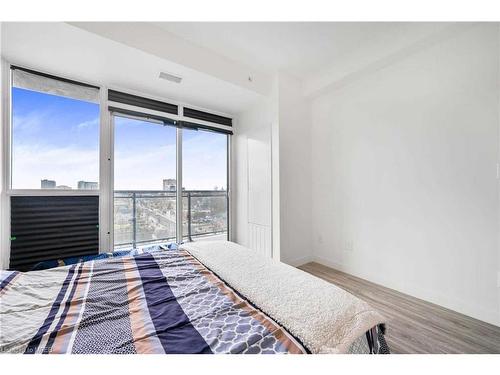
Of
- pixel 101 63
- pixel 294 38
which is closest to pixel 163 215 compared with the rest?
pixel 101 63

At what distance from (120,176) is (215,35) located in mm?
2046

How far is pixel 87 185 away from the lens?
2.58 m

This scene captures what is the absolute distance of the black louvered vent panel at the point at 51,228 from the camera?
2.22 meters

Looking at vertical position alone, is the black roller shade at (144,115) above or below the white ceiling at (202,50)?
below

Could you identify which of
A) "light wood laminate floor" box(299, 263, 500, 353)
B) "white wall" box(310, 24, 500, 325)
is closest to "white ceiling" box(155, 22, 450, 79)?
"white wall" box(310, 24, 500, 325)

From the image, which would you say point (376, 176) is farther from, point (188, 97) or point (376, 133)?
point (188, 97)

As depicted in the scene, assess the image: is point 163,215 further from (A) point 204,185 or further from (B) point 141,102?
(B) point 141,102

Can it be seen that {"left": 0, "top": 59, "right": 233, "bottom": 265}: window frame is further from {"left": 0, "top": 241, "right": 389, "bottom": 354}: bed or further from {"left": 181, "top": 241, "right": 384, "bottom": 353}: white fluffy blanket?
{"left": 181, "top": 241, "right": 384, "bottom": 353}: white fluffy blanket

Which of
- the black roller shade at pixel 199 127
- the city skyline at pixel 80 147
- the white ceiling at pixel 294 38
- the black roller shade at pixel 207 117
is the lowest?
the city skyline at pixel 80 147

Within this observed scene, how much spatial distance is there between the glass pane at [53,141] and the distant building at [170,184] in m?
0.82

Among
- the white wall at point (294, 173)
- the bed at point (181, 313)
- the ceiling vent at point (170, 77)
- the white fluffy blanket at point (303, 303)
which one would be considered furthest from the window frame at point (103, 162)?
the white fluffy blanket at point (303, 303)

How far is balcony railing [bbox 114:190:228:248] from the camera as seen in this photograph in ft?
9.47

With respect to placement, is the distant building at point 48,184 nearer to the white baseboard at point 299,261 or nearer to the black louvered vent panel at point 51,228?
the black louvered vent panel at point 51,228

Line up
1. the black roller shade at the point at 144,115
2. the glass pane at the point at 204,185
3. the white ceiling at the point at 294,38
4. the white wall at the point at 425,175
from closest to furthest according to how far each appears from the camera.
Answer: the white wall at the point at 425,175, the white ceiling at the point at 294,38, the black roller shade at the point at 144,115, the glass pane at the point at 204,185
